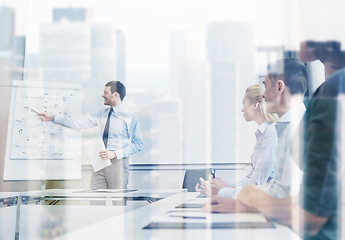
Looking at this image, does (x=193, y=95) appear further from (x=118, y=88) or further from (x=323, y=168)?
(x=323, y=168)

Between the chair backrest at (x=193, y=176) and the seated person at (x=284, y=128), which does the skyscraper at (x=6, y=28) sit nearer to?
the chair backrest at (x=193, y=176)

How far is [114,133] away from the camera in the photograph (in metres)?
3.84

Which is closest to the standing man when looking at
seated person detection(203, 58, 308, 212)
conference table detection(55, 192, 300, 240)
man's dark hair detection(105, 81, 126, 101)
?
man's dark hair detection(105, 81, 126, 101)

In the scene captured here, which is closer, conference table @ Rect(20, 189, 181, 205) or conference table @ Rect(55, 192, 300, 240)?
conference table @ Rect(55, 192, 300, 240)

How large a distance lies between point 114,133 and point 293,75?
7.51 feet

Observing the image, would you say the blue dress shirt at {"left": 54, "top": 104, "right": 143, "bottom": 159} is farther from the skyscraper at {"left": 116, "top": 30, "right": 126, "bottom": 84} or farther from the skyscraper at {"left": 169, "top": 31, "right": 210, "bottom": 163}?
the skyscraper at {"left": 116, "top": 30, "right": 126, "bottom": 84}

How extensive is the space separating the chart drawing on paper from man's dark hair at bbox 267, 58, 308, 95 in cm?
Result: 219

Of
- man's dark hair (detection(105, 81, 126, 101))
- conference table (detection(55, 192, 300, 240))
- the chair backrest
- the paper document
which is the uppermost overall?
man's dark hair (detection(105, 81, 126, 101))

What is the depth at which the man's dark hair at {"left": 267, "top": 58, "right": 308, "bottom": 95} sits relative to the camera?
1.74 m

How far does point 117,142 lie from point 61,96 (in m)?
0.64

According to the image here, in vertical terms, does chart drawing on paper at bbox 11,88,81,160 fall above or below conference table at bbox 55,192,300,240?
above

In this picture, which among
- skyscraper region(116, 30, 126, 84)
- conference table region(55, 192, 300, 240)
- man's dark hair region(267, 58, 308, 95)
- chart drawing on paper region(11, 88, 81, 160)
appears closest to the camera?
conference table region(55, 192, 300, 240)

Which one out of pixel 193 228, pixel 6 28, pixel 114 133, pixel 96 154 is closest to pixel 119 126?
pixel 114 133

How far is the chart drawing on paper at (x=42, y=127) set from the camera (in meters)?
3.44
